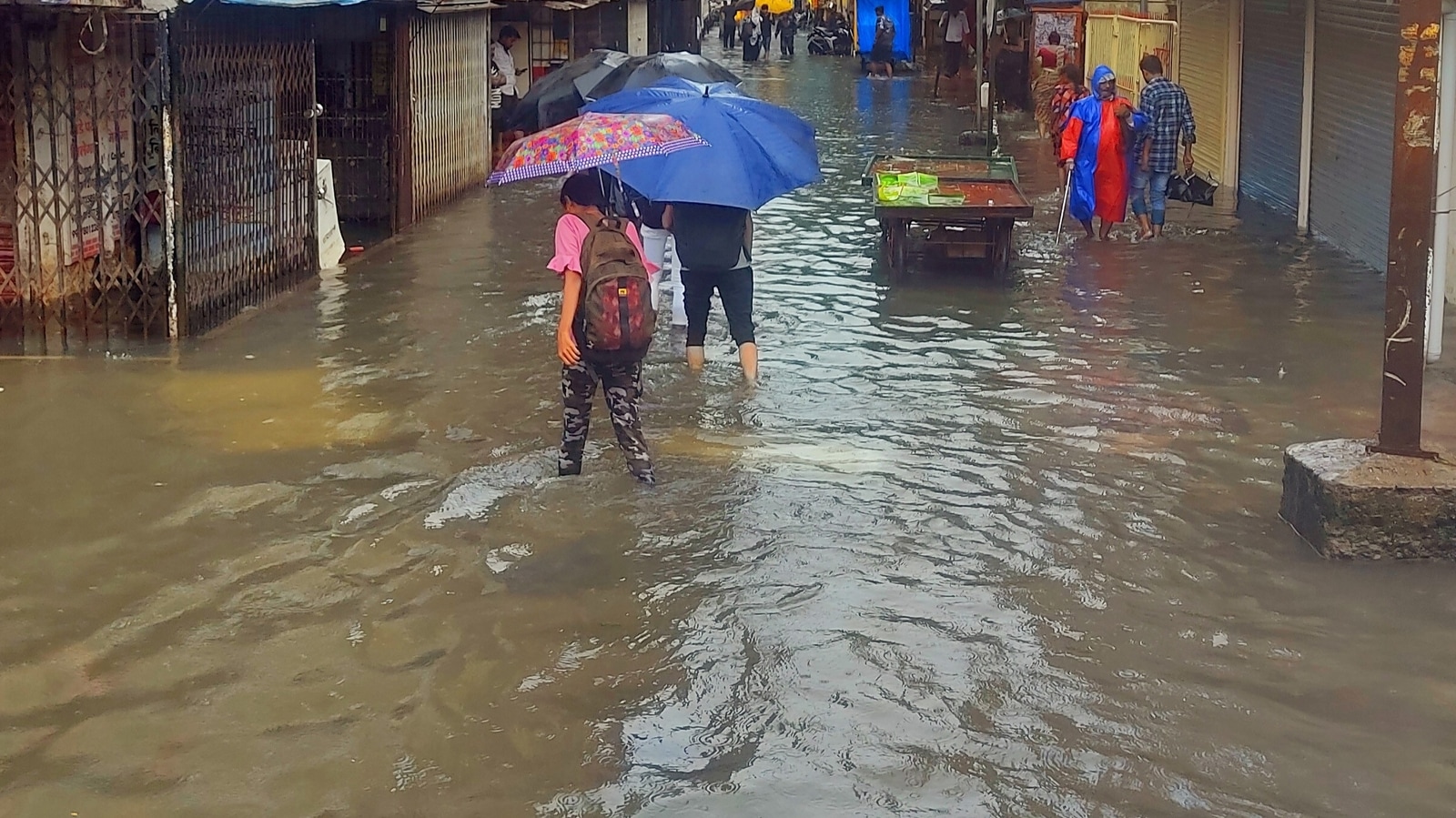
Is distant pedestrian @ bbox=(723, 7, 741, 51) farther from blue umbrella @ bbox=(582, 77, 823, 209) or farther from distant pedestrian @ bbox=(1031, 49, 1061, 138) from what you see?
blue umbrella @ bbox=(582, 77, 823, 209)

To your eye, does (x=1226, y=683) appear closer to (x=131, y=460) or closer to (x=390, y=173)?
(x=131, y=460)

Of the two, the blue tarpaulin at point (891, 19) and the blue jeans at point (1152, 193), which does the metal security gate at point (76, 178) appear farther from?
the blue tarpaulin at point (891, 19)

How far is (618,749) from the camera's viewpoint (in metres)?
5.02

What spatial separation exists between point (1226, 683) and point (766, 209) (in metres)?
12.9

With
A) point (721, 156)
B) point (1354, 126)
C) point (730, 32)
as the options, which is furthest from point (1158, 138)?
point (730, 32)

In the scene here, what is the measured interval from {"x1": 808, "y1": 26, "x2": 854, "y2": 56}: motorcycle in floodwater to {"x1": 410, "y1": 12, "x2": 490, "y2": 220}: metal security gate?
40.9m

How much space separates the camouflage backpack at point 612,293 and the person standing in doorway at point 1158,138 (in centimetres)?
853

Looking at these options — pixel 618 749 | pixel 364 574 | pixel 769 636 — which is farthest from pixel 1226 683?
pixel 364 574

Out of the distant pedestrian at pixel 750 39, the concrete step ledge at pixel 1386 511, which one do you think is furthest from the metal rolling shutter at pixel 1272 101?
the distant pedestrian at pixel 750 39

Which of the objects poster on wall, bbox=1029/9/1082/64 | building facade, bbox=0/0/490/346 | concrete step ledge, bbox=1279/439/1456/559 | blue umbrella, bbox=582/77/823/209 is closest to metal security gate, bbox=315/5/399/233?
building facade, bbox=0/0/490/346

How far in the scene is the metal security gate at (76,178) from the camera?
10531 millimetres

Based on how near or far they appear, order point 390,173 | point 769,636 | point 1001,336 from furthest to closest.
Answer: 1. point 390,173
2. point 1001,336
3. point 769,636

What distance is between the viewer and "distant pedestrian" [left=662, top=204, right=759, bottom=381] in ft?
30.4

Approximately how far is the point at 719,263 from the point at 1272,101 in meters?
10.0
